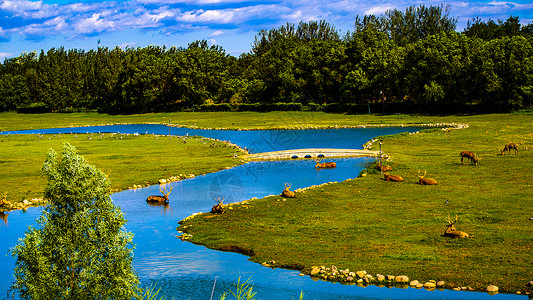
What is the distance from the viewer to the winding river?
73.3 ft

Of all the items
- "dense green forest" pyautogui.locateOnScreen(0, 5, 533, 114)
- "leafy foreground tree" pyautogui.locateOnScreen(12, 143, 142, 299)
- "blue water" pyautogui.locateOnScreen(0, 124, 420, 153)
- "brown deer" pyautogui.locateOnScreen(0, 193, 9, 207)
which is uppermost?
"dense green forest" pyautogui.locateOnScreen(0, 5, 533, 114)

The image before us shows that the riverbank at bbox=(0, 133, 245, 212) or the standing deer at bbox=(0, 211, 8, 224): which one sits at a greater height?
the riverbank at bbox=(0, 133, 245, 212)

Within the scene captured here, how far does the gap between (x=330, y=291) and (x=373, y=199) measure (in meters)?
15.4

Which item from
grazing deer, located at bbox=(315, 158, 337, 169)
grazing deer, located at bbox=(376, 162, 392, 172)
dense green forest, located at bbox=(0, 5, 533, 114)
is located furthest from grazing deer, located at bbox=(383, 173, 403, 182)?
dense green forest, located at bbox=(0, 5, 533, 114)

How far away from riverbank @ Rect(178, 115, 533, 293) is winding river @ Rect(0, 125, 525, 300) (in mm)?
1051

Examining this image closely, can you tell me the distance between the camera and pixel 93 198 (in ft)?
55.0

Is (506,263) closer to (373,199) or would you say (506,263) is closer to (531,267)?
(531,267)

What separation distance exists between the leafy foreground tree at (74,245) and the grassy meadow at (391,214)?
10371 millimetres

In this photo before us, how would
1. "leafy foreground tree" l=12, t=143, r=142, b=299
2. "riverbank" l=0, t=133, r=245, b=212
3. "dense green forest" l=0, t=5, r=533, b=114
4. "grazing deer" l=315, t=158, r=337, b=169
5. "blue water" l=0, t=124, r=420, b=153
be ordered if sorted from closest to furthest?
"leafy foreground tree" l=12, t=143, r=142, b=299 < "riverbank" l=0, t=133, r=245, b=212 < "grazing deer" l=315, t=158, r=337, b=169 < "blue water" l=0, t=124, r=420, b=153 < "dense green forest" l=0, t=5, r=533, b=114

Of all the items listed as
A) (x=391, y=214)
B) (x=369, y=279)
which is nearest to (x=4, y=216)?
(x=391, y=214)

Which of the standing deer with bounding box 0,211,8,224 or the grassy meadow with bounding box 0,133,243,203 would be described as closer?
the standing deer with bounding box 0,211,8,224

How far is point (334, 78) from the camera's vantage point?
13575cm

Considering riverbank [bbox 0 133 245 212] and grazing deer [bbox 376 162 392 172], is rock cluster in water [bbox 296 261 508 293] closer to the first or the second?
grazing deer [bbox 376 162 392 172]

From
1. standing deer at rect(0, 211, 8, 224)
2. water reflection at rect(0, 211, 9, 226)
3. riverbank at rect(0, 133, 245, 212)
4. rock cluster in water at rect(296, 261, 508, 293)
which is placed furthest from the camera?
riverbank at rect(0, 133, 245, 212)
